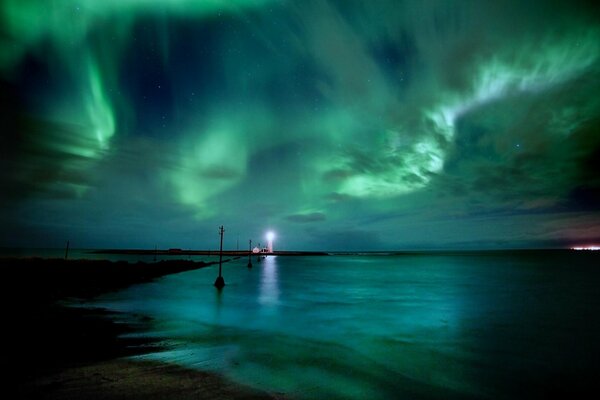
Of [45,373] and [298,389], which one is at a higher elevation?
[45,373]

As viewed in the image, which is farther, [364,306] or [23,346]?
[364,306]

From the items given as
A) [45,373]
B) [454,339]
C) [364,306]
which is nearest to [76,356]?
[45,373]

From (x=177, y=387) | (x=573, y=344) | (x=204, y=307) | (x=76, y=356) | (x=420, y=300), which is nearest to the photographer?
(x=177, y=387)

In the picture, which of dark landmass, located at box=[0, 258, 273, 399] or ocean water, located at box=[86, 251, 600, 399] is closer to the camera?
dark landmass, located at box=[0, 258, 273, 399]

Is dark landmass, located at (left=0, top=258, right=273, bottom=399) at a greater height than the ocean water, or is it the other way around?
dark landmass, located at (left=0, top=258, right=273, bottom=399)

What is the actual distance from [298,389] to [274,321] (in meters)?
14.1

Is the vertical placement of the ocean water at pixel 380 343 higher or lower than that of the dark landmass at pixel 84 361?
lower

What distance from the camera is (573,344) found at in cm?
1955

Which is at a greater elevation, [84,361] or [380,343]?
[84,361]

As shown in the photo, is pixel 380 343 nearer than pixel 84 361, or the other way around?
pixel 84 361

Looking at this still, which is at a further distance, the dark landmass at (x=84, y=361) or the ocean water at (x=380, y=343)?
the ocean water at (x=380, y=343)

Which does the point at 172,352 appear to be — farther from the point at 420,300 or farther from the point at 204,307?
the point at 420,300

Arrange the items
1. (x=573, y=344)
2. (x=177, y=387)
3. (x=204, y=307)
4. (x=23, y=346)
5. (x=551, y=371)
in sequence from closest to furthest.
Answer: (x=177, y=387) < (x=23, y=346) < (x=551, y=371) < (x=573, y=344) < (x=204, y=307)

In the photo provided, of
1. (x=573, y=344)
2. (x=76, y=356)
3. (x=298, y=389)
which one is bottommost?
(x=573, y=344)
